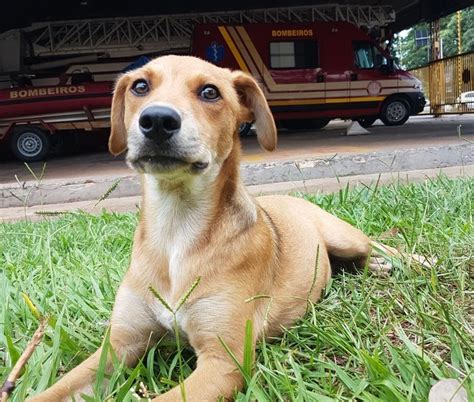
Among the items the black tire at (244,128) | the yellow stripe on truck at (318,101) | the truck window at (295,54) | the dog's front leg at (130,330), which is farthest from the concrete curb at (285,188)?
the truck window at (295,54)

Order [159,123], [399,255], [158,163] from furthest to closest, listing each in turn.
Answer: [399,255]
[158,163]
[159,123]

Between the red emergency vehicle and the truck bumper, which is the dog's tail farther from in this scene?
the truck bumper

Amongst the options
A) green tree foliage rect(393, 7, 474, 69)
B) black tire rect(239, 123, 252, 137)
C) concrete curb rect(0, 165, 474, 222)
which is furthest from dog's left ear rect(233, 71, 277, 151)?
green tree foliage rect(393, 7, 474, 69)

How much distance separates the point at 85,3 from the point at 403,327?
15.5m

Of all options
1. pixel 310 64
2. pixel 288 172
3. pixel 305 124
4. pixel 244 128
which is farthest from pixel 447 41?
pixel 288 172

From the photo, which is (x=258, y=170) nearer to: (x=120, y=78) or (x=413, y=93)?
(x=120, y=78)

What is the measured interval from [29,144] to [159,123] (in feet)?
34.6

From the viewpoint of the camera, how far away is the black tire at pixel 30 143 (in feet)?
37.6

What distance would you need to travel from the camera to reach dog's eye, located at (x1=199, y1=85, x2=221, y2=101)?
2.23 meters

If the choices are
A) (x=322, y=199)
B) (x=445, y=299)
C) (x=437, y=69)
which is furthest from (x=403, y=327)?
(x=437, y=69)

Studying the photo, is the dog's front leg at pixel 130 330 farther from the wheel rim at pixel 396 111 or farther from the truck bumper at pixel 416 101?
the truck bumper at pixel 416 101

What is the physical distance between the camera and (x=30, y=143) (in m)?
11.5

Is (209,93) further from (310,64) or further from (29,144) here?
(310,64)

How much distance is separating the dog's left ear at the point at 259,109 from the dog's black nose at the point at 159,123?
2.27 ft
